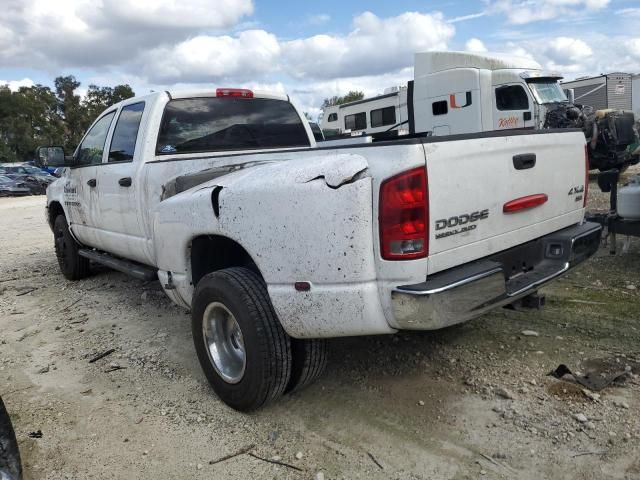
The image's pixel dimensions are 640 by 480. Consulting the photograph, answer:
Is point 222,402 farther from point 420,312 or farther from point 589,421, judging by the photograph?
point 589,421

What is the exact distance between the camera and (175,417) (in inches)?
129

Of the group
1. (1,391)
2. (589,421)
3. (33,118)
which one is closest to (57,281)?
(1,391)

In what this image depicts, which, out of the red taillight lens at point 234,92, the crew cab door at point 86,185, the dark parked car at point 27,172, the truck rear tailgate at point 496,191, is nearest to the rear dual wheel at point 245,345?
the truck rear tailgate at point 496,191

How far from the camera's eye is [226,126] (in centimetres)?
474

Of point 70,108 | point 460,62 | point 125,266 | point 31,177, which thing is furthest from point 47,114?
point 125,266

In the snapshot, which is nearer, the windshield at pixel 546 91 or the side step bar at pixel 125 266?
the side step bar at pixel 125 266

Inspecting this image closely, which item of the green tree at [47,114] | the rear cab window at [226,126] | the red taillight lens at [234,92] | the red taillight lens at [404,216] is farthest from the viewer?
the green tree at [47,114]

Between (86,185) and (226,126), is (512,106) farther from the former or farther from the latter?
(86,185)

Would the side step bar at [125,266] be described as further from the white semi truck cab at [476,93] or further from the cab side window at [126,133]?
the white semi truck cab at [476,93]

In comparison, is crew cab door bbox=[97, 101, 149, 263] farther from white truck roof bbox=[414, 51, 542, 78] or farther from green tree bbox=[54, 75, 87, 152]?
green tree bbox=[54, 75, 87, 152]

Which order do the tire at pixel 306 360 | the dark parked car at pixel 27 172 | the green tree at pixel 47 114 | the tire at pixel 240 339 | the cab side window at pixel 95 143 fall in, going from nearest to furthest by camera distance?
A: 1. the tire at pixel 240 339
2. the tire at pixel 306 360
3. the cab side window at pixel 95 143
4. the dark parked car at pixel 27 172
5. the green tree at pixel 47 114

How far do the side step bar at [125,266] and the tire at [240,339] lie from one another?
1.12m

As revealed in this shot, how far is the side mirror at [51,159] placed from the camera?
5.79 m

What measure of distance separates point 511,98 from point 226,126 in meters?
10.9
